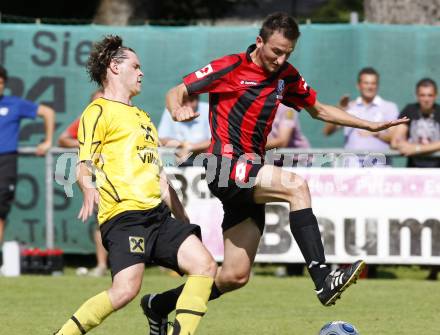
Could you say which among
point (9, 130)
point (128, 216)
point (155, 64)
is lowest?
point (128, 216)

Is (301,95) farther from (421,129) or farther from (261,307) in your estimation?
(421,129)

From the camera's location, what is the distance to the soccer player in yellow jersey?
689cm

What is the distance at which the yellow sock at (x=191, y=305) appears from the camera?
6.84 metres

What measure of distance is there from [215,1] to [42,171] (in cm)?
1016

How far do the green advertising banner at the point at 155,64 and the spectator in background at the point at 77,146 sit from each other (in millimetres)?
440

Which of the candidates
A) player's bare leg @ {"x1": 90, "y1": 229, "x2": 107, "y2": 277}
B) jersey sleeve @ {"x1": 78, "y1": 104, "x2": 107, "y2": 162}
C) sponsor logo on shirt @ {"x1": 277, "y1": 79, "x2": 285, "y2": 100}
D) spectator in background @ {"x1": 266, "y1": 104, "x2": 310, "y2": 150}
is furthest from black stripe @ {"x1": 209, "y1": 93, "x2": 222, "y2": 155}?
player's bare leg @ {"x1": 90, "y1": 229, "x2": 107, "y2": 277}

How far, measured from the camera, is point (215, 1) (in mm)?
22766

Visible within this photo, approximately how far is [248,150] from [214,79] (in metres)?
0.53

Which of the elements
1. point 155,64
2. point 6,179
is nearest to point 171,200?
point 6,179

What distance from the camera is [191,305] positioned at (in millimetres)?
6887

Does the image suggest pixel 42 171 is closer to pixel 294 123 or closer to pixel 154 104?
pixel 154 104

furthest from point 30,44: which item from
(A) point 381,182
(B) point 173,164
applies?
(A) point 381,182

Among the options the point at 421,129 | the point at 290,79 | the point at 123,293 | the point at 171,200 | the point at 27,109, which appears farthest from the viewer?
the point at 27,109

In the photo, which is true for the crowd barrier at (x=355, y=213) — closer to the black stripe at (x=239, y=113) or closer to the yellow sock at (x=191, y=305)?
the black stripe at (x=239, y=113)
